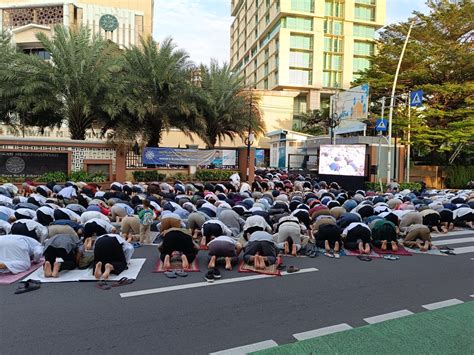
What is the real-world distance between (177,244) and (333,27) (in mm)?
63274

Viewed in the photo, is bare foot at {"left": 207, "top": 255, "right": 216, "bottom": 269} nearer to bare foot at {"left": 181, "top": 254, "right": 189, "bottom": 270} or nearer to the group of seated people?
the group of seated people

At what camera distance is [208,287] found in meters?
6.48

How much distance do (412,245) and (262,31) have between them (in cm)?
6700

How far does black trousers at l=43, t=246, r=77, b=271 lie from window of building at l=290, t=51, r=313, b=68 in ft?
195

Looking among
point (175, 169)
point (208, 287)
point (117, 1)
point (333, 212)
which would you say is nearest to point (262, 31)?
point (117, 1)

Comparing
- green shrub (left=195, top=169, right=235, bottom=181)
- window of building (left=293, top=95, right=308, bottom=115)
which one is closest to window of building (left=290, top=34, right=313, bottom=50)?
window of building (left=293, top=95, right=308, bottom=115)

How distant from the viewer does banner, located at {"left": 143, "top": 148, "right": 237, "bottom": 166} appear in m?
21.7

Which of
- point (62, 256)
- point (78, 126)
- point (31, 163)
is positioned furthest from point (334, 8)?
point (62, 256)

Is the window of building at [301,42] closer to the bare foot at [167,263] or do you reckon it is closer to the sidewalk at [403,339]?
the bare foot at [167,263]

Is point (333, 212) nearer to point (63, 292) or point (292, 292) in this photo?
point (292, 292)

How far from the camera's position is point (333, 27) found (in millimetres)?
62875

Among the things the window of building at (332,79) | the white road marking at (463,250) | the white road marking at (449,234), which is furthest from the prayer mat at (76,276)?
the window of building at (332,79)

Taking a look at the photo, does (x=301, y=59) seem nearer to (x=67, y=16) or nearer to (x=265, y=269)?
(x=67, y=16)

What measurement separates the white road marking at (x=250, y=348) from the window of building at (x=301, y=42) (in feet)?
205
